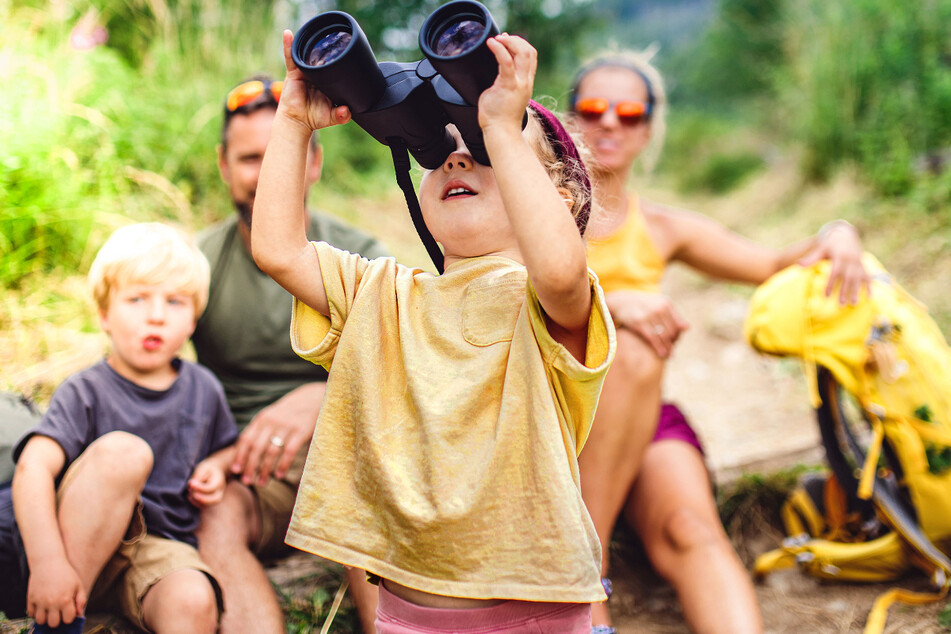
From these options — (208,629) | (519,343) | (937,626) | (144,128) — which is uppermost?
(144,128)

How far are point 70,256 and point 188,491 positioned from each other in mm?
1736

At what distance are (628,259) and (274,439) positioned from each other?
1262mm

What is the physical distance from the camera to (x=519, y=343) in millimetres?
1161

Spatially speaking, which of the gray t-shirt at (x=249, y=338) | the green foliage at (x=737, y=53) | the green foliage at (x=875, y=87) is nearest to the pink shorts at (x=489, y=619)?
the gray t-shirt at (x=249, y=338)

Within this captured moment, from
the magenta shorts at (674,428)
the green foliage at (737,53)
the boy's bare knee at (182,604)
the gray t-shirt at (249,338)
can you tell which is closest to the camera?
the boy's bare knee at (182,604)

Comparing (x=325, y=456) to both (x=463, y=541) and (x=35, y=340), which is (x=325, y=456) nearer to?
(x=463, y=541)

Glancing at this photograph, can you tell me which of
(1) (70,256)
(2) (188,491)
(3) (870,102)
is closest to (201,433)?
(2) (188,491)

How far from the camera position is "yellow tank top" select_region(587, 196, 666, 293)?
238 cm

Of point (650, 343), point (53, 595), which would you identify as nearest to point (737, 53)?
point (650, 343)

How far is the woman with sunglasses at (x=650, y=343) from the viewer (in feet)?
6.26

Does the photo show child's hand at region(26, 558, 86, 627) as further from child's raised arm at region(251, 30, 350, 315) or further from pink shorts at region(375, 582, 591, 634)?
child's raised arm at region(251, 30, 350, 315)

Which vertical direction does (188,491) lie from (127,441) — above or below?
below

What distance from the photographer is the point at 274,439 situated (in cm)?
189

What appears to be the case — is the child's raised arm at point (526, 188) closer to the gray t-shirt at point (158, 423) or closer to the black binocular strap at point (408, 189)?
the black binocular strap at point (408, 189)
